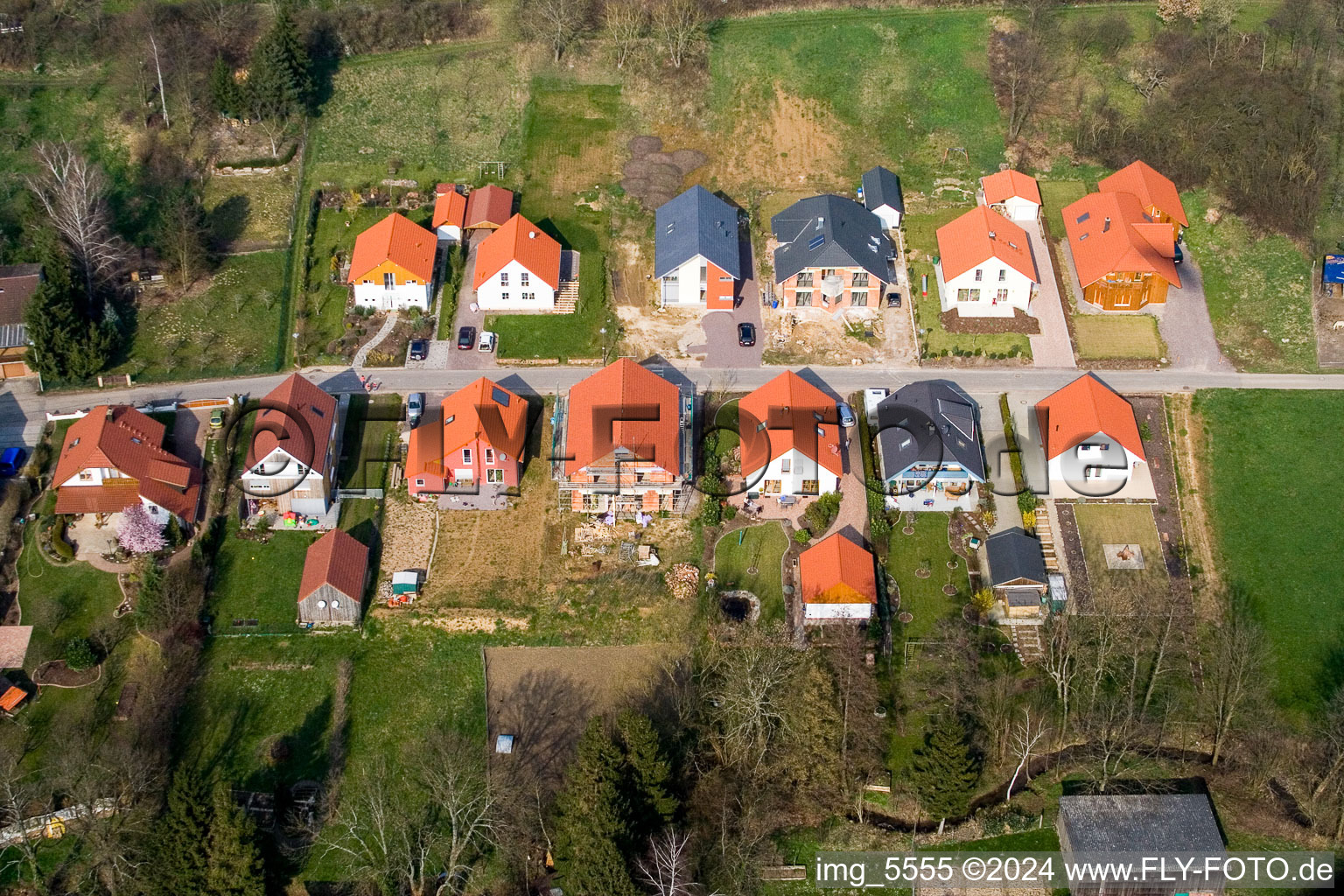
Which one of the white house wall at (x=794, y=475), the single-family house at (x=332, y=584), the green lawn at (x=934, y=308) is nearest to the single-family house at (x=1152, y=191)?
the green lawn at (x=934, y=308)

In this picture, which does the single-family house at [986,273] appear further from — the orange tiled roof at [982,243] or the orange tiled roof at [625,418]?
the orange tiled roof at [625,418]

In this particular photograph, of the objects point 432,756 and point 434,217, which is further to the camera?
point 434,217

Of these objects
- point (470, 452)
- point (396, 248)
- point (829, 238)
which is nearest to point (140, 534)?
point (470, 452)

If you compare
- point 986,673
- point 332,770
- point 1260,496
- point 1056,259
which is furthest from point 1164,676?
point 332,770

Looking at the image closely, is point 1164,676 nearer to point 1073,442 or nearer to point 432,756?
point 1073,442

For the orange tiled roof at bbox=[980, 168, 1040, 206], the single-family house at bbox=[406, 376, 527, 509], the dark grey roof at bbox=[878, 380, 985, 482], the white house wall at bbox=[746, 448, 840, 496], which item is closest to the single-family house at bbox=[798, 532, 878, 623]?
the white house wall at bbox=[746, 448, 840, 496]

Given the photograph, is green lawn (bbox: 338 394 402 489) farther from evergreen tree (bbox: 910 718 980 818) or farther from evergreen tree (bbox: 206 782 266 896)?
evergreen tree (bbox: 910 718 980 818)
